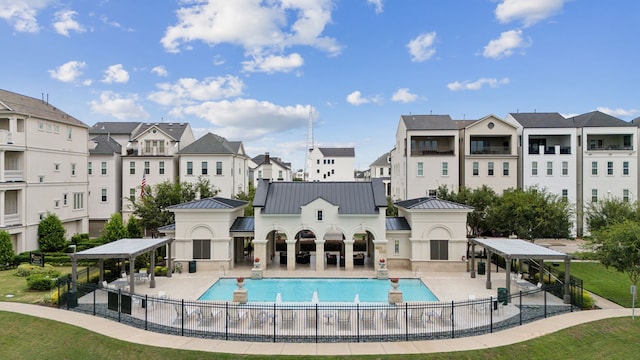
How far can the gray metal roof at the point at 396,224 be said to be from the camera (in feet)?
103

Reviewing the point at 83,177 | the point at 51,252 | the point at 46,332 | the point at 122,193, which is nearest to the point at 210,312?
the point at 46,332

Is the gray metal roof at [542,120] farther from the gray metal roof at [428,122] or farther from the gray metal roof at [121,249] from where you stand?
the gray metal roof at [121,249]

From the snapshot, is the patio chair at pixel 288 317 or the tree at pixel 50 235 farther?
the tree at pixel 50 235

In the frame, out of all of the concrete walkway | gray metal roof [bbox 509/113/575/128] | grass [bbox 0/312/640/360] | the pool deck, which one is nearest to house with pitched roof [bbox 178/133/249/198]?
the pool deck

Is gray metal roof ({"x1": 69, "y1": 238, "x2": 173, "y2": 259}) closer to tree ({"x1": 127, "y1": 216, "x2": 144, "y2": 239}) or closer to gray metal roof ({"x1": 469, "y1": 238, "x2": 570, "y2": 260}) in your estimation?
tree ({"x1": 127, "y1": 216, "x2": 144, "y2": 239})

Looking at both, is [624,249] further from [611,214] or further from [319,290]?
[319,290]

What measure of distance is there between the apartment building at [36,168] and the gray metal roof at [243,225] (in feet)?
61.9

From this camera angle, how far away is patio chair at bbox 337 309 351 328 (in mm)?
17552

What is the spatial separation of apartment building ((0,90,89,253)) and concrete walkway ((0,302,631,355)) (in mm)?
20557

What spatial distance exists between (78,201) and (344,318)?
121 feet

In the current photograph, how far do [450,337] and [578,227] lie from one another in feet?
132

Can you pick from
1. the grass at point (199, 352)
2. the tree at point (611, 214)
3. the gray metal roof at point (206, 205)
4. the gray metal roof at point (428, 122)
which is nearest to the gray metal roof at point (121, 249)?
the gray metal roof at point (206, 205)

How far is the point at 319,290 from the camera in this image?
25.2 meters

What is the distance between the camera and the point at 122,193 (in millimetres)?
51094
